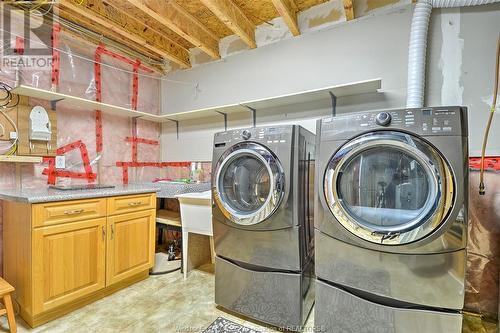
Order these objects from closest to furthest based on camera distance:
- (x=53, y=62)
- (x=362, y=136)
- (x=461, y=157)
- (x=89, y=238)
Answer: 1. (x=461, y=157)
2. (x=362, y=136)
3. (x=89, y=238)
4. (x=53, y=62)

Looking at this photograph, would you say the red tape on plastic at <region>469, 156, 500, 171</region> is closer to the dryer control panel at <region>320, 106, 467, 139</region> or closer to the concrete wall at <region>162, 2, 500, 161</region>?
the concrete wall at <region>162, 2, 500, 161</region>

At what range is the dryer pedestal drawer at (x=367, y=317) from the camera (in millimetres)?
1150

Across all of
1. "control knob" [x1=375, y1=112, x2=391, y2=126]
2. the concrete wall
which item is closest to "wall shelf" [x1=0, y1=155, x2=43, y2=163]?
the concrete wall

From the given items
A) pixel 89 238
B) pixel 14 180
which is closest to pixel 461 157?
pixel 89 238

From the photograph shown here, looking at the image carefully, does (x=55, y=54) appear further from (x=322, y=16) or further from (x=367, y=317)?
(x=367, y=317)

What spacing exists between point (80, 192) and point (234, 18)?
194cm

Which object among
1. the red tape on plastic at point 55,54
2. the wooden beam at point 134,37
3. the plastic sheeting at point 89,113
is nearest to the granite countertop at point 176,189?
the plastic sheeting at point 89,113

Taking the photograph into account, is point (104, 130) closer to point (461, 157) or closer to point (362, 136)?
point (362, 136)

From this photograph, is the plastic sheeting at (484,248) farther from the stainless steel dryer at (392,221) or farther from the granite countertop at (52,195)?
the granite countertop at (52,195)

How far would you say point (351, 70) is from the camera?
2.21 metres

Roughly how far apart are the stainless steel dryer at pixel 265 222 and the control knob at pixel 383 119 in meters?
0.47

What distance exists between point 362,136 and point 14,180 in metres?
2.69

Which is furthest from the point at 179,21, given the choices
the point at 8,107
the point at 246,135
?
the point at 8,107

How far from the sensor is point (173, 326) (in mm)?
1630
